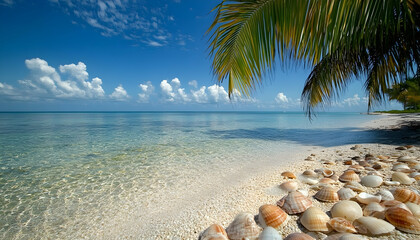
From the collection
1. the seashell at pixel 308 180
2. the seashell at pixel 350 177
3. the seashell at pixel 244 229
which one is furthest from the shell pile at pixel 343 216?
the seashell at pixel 308 180

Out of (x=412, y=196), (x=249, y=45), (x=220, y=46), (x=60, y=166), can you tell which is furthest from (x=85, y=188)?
(x=412, y=196)

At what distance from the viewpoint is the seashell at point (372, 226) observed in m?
1.49

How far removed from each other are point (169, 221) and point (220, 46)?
7.94 feet

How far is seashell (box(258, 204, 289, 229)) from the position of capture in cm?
187

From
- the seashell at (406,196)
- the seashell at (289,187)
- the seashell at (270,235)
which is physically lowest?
the seashell at (289,187)

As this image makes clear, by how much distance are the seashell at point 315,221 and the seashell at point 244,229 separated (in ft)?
1.54

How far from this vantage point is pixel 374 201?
197 centimetres

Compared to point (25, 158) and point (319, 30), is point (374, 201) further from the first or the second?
point (25, 158)

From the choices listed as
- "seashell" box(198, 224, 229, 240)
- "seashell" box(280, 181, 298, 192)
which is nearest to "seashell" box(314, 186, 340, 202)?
"seashell" box(280, 181, 298, 192)

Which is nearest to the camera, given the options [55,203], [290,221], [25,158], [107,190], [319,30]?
[319,30]

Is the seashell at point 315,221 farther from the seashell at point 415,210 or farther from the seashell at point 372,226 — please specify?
the seashell at point 415,210

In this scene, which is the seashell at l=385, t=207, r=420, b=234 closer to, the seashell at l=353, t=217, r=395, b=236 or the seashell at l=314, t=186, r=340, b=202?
the seashell at l=353, t=217, r=395, b=236

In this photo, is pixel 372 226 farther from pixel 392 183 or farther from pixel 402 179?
pixel 402 179

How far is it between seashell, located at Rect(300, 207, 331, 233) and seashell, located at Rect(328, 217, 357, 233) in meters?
0.05
